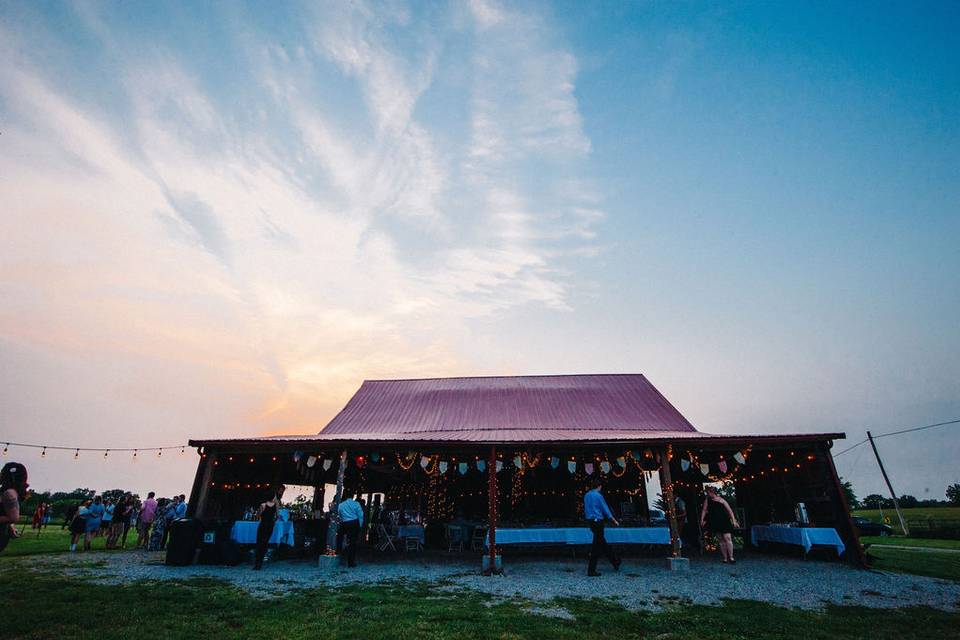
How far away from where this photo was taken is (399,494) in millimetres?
17547

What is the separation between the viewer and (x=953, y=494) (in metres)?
53.2

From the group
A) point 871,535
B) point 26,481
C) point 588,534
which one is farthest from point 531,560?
point 871,535

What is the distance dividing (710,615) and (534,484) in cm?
1048

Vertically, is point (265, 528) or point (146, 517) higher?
point (146, 517)

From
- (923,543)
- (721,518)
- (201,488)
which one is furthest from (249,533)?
(923,543)

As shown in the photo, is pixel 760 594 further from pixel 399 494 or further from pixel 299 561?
pixel 399 494

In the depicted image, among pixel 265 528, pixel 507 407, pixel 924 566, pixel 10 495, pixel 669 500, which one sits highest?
pixel 507 407

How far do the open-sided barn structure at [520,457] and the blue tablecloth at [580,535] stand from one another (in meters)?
0.98

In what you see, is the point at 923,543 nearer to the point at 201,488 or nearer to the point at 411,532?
the point at 411,532

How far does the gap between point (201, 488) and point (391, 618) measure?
8.00 metres

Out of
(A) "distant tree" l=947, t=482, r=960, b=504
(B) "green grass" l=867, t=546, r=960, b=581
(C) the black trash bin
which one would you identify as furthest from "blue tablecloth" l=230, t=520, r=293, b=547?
(A) "distant tree" l=947, t=482, r=960, b=504

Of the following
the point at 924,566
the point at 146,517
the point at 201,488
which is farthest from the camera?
the point at 146,517

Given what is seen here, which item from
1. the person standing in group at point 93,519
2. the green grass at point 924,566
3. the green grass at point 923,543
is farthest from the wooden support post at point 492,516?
the green grass at point 923,543

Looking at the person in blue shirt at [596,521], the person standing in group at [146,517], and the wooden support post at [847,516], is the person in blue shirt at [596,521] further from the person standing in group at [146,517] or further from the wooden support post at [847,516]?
the person standing in group at [146,517]
